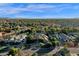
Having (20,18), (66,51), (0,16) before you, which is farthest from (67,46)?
(0,16)

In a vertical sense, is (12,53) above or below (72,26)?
below

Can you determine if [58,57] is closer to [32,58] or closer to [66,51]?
[66,51]

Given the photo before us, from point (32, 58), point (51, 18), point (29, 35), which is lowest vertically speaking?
point (32, 58)

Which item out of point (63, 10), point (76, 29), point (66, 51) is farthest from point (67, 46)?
point (63, 10)

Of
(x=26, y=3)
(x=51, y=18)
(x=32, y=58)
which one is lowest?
(x=32, y=58)

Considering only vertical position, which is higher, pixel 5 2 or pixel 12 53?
pixel 5 2

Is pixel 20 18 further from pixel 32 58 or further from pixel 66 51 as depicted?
pixel 66 51

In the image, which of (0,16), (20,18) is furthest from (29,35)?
(0,16)
